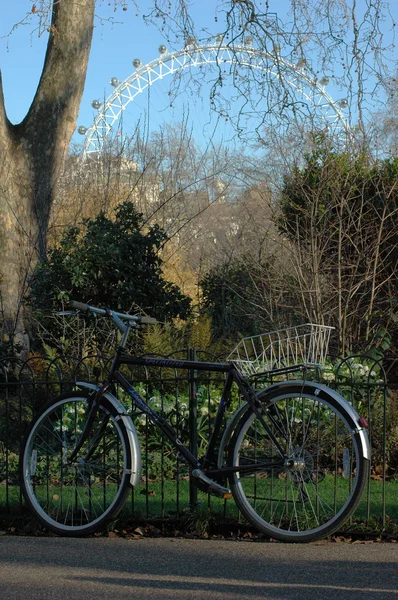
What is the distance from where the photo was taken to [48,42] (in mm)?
11195

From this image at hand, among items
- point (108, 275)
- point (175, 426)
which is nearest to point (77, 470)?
point (175, 426)

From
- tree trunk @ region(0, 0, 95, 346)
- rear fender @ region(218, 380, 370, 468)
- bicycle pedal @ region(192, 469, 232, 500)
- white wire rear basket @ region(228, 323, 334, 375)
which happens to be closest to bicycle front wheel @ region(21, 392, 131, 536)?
bicycle pedal @ region(192, 469, 232, 500)

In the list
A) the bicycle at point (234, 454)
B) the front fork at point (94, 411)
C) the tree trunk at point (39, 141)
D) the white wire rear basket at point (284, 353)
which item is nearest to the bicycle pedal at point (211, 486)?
the bicycle at point (234, 454)

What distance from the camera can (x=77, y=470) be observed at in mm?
5316

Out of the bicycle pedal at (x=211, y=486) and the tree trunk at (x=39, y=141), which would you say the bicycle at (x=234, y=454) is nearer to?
the bicycle pedal at (x=211, y=486)

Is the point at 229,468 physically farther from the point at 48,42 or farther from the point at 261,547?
the point at 48,42

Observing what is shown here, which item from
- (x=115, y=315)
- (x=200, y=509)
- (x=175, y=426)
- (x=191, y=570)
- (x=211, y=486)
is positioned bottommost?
A: (x=191, y=570)

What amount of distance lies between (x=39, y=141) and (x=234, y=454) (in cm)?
717

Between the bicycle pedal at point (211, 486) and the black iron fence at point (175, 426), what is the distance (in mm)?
365

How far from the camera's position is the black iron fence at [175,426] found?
5656mm

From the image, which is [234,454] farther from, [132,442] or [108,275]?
[108,275]

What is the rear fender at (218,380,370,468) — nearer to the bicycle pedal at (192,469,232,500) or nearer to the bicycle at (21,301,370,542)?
the bicycle at (21,301,370,542)

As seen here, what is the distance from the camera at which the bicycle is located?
4797 millimetres

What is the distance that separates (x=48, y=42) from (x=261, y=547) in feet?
27.4
